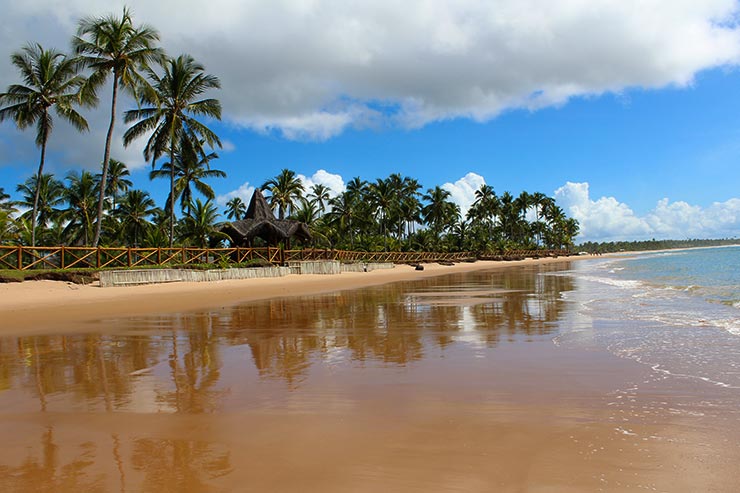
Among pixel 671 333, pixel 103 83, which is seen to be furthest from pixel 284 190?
pixel 671 333

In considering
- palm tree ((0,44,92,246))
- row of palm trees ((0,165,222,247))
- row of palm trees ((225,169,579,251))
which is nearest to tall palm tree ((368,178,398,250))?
row of palm trees ((225,169,579,251))

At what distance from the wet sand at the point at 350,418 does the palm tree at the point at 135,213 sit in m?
40.2

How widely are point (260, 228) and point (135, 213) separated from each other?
1777 centimetres

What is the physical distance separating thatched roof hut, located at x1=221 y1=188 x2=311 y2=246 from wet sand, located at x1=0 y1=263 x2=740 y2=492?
86.4ft

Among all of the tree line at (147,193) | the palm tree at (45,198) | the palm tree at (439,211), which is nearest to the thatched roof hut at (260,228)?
the tree line at (147,193)

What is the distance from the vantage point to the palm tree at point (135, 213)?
45.8 m

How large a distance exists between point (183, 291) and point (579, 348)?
1765cm

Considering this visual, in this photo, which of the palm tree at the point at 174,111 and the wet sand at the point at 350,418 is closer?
the wet sand at the point at 350,418

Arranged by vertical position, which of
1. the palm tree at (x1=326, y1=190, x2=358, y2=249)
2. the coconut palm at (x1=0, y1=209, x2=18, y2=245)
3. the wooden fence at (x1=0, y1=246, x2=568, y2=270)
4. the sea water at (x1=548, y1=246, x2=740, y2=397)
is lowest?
the sea water at (x1=548, y1=246, x2=740, y2=397)

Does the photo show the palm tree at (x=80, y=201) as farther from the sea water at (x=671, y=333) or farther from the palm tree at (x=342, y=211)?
the sea water at (x=671, y=333)

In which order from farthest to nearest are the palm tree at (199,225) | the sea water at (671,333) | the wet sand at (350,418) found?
1. the palm tree at (199,225)
2. the sea water at (671,333)
3. the wet sand at (350,418)

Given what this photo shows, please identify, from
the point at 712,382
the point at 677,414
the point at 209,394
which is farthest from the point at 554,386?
the point at 209,394

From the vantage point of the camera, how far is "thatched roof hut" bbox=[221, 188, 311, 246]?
3516 centimetres

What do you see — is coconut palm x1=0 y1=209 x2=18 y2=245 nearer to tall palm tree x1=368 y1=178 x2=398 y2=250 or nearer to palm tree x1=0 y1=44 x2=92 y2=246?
palm tree x1=0 y1=44 x2=92 y2=246
